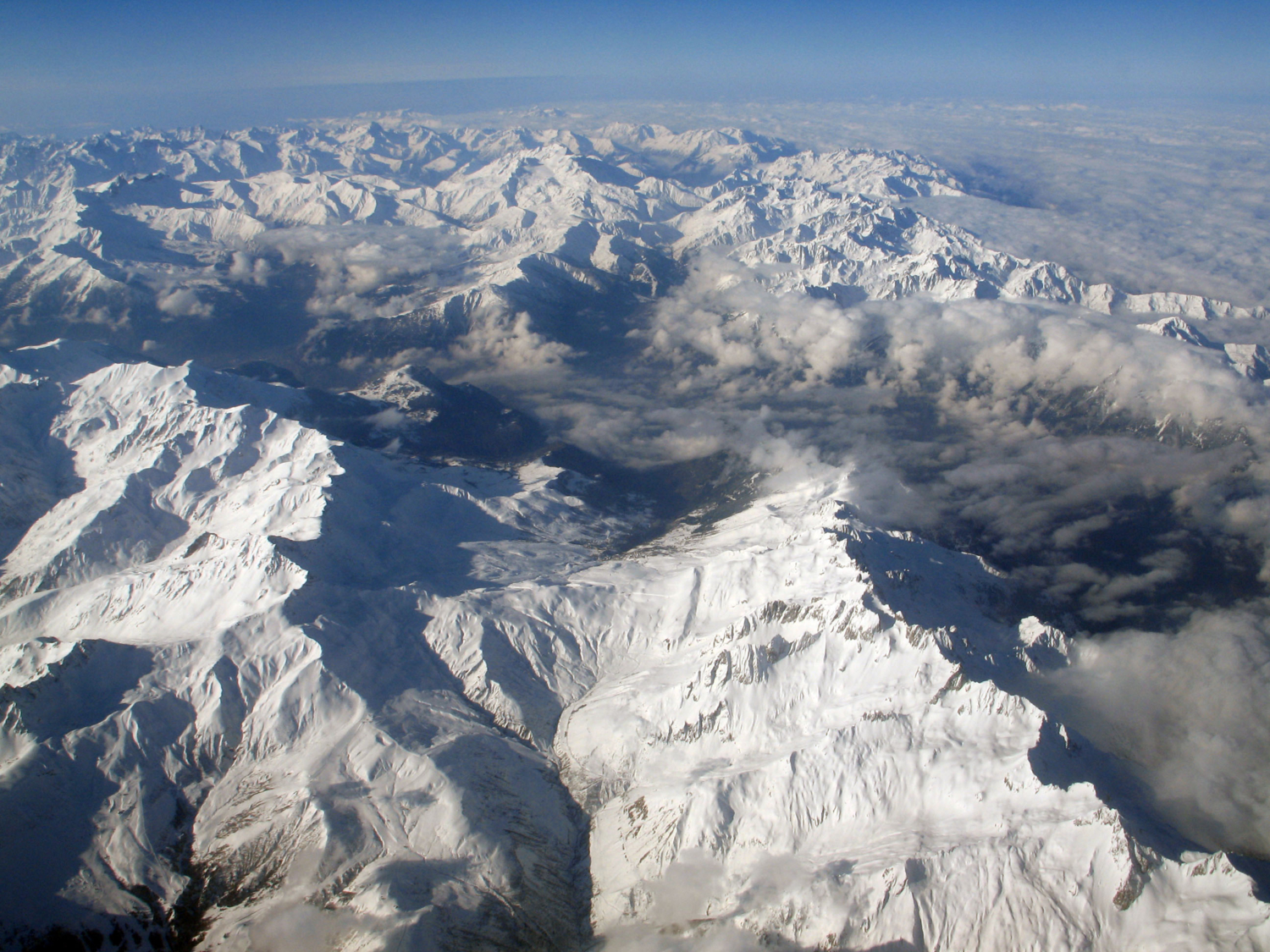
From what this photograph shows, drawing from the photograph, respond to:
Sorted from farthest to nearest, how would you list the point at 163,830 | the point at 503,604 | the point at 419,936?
1. the point at 503,604
2. the point at 163,830
3. the point at 419,936

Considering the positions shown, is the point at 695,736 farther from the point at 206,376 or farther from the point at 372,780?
the point at 206,376

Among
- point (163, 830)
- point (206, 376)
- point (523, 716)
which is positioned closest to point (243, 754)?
point (163, 830)

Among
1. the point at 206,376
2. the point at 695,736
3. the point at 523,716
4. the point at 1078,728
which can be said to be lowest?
the point at 523,716

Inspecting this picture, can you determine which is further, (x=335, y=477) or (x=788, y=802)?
(x=335, y=477)

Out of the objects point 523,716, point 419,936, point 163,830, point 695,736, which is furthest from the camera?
point 523,716

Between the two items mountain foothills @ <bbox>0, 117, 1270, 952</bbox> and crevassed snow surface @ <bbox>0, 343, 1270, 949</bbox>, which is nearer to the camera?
crevassed snow surface @ <bbox>0, 343, 1270, 949</bbox>

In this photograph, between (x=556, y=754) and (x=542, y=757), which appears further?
(x=556, y=754)

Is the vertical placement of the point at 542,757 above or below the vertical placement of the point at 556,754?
above

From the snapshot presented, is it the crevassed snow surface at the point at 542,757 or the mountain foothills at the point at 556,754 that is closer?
the crevassed snow surface at the point at 542,757
